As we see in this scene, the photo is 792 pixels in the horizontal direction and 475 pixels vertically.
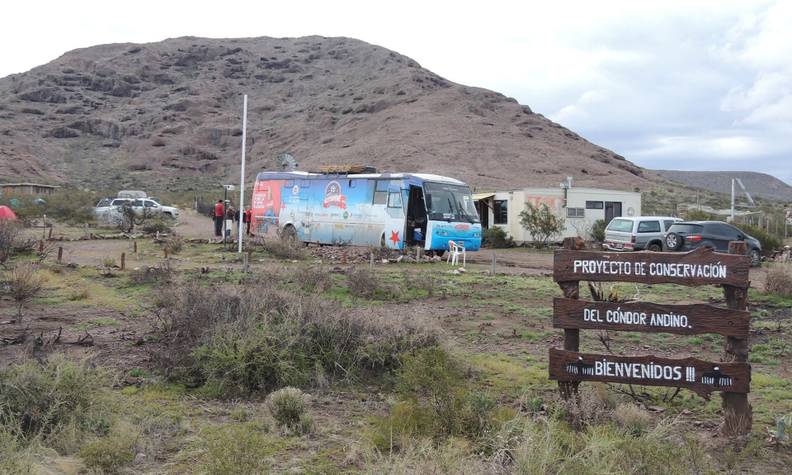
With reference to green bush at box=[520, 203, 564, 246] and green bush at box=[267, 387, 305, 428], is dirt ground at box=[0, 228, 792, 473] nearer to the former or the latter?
green bush at box=[267, 387, 305, 428]

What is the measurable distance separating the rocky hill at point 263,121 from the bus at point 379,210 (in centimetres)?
3925

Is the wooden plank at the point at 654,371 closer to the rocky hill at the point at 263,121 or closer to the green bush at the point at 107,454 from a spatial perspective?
the green bush at the point at 107,454

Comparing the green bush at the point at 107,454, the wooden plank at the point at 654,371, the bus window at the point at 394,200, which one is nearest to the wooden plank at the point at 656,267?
the wooden plank at the point at 654,371

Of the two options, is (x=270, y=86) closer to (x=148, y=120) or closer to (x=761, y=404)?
(x=148, y=120)

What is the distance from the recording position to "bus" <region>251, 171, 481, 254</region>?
2175cm

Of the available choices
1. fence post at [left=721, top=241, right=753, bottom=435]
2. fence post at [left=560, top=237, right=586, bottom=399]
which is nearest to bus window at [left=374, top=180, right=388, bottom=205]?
fence post at [left=560, top=237, right=586, bottom=399]

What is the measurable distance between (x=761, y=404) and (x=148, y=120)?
10535cm

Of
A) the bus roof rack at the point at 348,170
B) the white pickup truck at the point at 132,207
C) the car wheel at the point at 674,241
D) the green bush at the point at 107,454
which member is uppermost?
the bus roof rack at the point at 348,170

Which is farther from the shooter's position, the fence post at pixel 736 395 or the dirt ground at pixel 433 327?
→ the dirt ground at pixel 433 327

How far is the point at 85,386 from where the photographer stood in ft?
18.3

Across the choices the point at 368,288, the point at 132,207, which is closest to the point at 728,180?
the point at 132,207

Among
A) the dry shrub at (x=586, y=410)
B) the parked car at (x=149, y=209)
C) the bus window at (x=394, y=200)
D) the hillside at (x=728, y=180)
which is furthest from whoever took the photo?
the hillside at (x=728, y=180)

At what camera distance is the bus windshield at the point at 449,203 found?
21.6 metres


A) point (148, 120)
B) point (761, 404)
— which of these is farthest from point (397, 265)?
point (148, 120)
